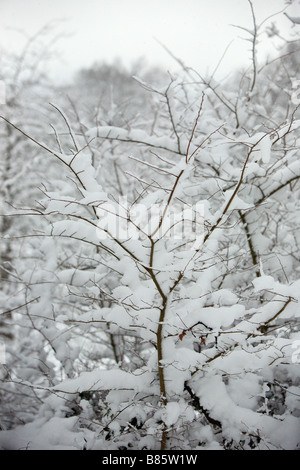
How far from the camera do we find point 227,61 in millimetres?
2635

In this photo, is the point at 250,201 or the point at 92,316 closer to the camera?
the point at 92,316

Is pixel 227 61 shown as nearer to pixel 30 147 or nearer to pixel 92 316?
pixel 92 316

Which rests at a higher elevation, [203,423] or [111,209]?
[111,209]

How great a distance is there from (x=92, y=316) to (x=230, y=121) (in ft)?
7.57

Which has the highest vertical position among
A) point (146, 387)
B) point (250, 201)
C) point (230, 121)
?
point (230, 121)
